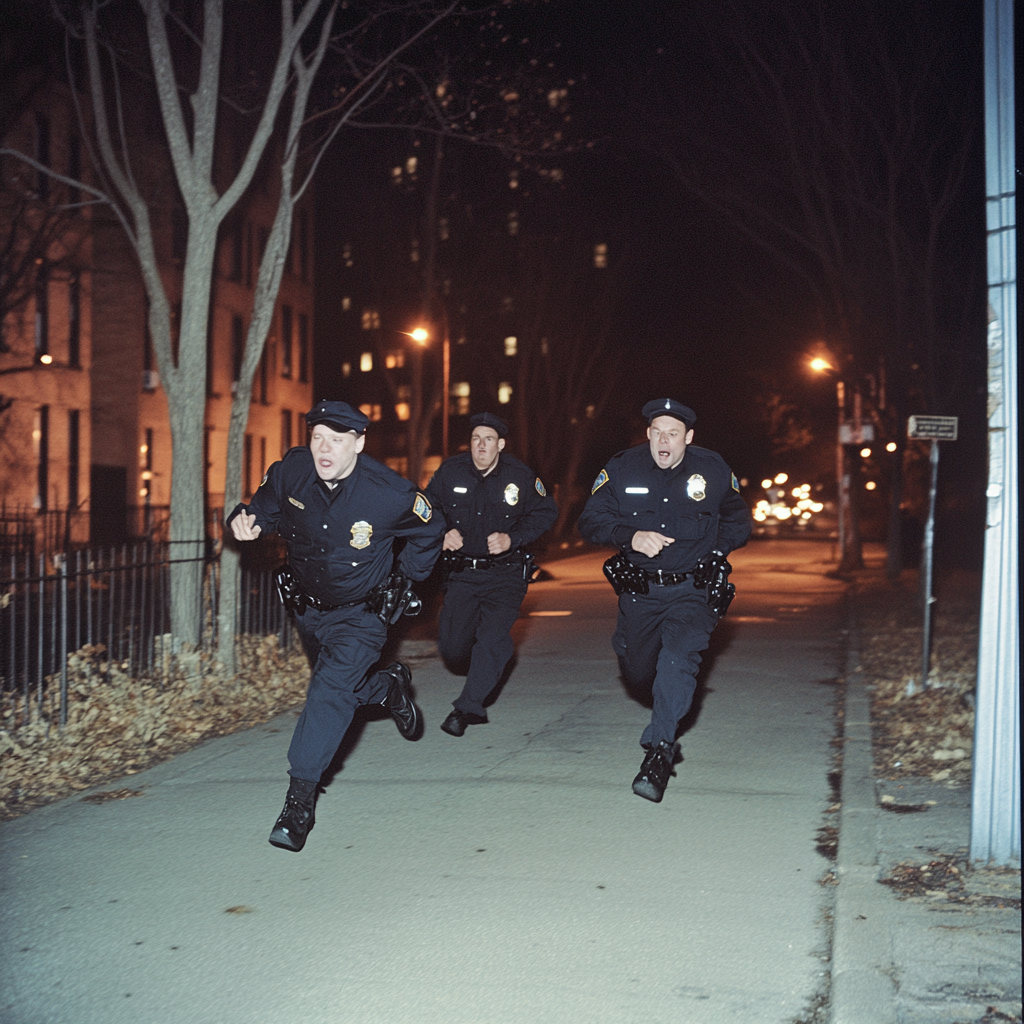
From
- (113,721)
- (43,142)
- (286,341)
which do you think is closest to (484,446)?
(113,721)

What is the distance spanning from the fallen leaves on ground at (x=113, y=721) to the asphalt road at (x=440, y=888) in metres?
0.30

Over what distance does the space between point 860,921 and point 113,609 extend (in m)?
6.80

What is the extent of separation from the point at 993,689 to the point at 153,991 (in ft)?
10.6

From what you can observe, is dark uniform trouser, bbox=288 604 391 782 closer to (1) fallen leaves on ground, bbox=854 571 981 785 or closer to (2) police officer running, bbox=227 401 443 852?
(2) police officer running, bbox=227 401 443 852

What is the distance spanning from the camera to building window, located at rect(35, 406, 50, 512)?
26141 millimetres

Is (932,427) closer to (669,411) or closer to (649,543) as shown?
(669,411)

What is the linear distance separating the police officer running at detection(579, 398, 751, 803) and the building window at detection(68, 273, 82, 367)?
75.6 ft

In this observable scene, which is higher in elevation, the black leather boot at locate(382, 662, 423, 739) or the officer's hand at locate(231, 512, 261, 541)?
the officer's hand at locate(231, 512, 261, 541)

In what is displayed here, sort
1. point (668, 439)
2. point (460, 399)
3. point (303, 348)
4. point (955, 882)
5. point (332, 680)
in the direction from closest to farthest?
point (955, 882)
point (332, 680)
point (668, 439)
point (303, 348)
point (460, 399)

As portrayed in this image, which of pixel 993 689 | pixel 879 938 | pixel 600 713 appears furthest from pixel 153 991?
pixel 600 713

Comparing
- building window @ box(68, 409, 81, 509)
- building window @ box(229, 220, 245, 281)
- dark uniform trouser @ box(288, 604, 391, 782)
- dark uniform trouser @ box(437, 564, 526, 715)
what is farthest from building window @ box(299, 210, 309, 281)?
dark uniform trouser @ box(288, 604, 391, 782)

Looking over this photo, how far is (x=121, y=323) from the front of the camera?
3078cm

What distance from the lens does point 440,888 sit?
4.87 m

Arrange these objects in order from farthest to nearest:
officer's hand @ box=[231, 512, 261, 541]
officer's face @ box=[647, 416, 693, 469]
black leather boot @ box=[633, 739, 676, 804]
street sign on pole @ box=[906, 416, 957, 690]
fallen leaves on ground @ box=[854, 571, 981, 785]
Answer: street sign on pole @ box=[906, 416, 957, 690] < fallen leaves on ground @ box=[854, 571, 981, 785] < officer's face @ box=[647, 416, 693, 469] < black leather boot @ box=[633, 739, 676, 804] < officer's hand @ box=[231, 512, 261, 541]
